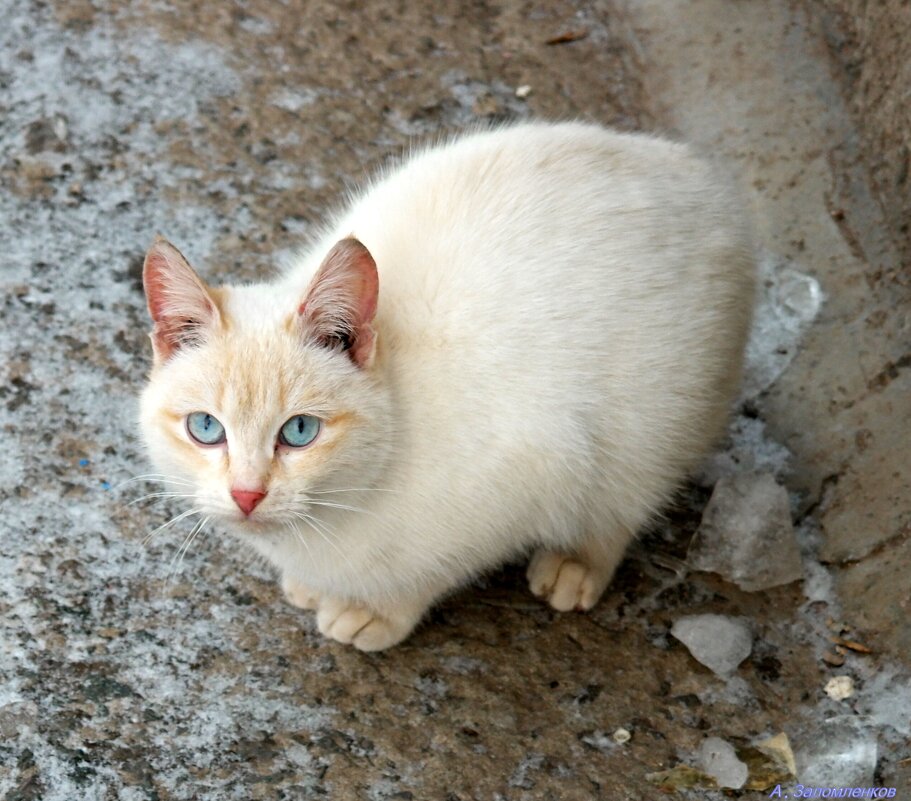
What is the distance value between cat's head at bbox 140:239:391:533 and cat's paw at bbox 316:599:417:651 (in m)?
0.42

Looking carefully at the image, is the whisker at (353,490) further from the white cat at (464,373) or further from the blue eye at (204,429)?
the blue eye at (204,429)

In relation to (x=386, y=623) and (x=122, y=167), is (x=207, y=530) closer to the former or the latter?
(x=386, y=623)

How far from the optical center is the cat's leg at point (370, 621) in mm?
2521

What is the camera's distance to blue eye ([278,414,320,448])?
6.94ft

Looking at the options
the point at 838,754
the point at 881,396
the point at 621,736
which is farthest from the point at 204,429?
the point at 881,396

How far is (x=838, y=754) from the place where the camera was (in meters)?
2.41

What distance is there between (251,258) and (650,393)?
52.6 inches

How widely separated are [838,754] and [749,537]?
1.78 feet

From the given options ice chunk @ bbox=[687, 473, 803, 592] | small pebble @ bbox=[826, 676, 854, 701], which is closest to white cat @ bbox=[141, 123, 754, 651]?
ice chunk @ bbox=[687, 473, 803, 592]

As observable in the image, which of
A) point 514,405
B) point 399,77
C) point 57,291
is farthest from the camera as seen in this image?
point 399,77

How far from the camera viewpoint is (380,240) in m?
2.49

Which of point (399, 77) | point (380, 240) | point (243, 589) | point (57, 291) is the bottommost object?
point (243, 589)

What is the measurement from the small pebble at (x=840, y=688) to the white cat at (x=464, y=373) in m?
0.55

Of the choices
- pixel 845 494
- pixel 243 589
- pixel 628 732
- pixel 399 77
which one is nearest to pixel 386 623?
pixel 243 589
